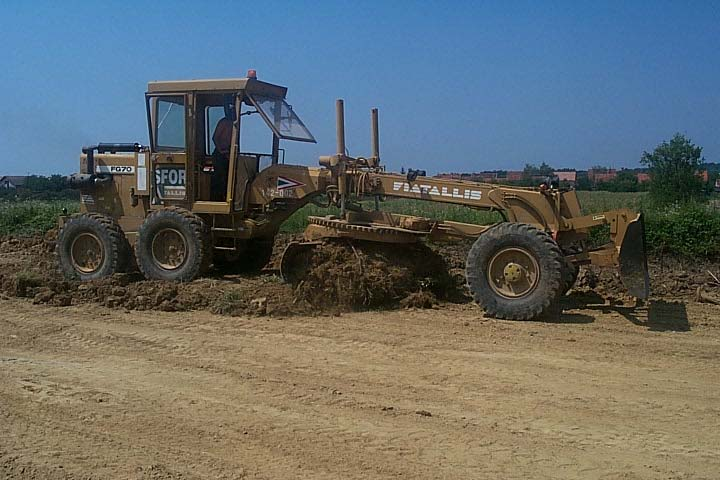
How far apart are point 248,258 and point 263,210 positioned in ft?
3.96

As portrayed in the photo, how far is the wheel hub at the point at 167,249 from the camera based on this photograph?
→ 34.9 ft

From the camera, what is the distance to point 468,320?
8.38 meters

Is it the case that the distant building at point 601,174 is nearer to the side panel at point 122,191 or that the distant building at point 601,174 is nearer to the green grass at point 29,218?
the green grass at point 29,218

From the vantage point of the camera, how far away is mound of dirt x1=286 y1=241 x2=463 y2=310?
9000mm

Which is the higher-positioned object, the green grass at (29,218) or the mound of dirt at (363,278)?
the green grass at (29,218)

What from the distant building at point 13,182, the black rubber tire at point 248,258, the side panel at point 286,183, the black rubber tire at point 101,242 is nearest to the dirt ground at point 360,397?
the side panel at point 286,183

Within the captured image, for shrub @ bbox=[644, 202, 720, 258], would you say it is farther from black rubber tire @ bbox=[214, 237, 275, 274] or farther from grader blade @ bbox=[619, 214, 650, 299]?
black rubber tire @ bbox=[214, 237, 275, 274]

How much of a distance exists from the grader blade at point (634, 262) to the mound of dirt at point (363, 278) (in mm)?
2227

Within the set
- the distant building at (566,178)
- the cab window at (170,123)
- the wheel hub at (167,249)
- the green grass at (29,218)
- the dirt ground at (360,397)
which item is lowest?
the dirt ground at (360,397)

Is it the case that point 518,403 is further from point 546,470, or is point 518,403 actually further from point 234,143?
point 234,143

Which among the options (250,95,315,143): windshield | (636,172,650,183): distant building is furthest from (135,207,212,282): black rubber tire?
(636,172,650,183): distant building

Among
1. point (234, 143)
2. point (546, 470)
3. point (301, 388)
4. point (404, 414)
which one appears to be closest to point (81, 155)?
point (234, 143)

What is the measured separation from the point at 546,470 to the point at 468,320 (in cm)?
414

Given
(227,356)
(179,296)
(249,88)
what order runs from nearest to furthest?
(227,356), (179,296), (249,88)
